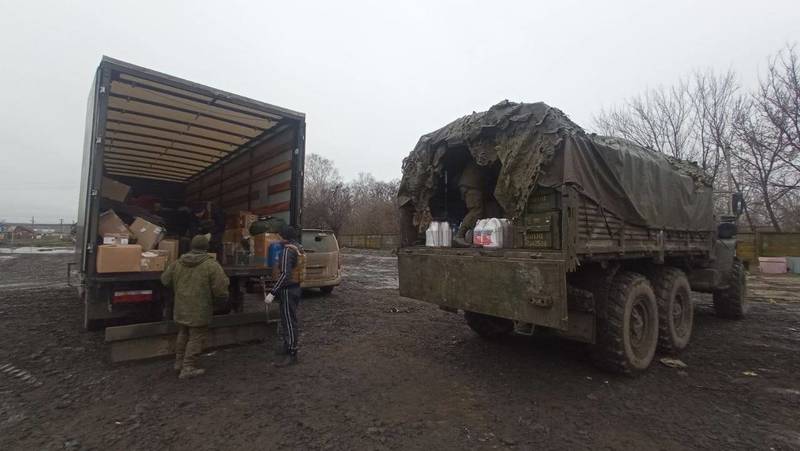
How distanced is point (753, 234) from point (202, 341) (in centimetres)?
2165

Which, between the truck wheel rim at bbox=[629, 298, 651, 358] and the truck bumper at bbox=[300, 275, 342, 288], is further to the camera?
the truck bumper at bbox=[300, 275, 342, 288]

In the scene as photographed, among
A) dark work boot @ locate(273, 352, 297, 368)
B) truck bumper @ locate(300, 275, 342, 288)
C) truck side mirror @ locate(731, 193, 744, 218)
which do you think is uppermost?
truck side mirror @ locate(731, 193, 744, 218)

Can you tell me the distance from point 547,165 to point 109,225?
16.4ft

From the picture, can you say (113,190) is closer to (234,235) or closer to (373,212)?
(234,235)

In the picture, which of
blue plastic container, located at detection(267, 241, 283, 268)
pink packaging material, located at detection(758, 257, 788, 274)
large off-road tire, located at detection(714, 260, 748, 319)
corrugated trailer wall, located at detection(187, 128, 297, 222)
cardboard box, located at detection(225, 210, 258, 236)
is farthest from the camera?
pink packaging material, located at detection(758, 257, 788, 274)

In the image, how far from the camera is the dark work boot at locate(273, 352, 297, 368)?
5035 mm

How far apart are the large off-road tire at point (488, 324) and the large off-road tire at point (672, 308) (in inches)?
76.7

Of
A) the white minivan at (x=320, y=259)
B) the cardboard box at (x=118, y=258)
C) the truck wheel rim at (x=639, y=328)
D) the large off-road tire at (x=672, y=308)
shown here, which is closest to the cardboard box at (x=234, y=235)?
the cardboard box at (x=118, y=258)

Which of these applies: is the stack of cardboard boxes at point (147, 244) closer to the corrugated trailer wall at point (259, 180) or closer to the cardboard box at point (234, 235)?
the cardboard box at point (234, 235)

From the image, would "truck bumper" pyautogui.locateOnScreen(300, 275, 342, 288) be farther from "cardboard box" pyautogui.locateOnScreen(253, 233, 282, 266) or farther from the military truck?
the military truck

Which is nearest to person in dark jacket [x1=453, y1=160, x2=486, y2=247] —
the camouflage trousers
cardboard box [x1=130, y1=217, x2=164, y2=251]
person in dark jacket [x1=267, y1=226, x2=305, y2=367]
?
person in dark jacket [x1=267, y1=226, x2=305, y2=367]

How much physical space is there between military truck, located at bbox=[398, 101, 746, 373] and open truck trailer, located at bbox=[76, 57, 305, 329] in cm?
220

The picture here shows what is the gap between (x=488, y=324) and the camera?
6254 mm

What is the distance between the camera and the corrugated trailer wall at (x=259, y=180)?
671 centimetres
